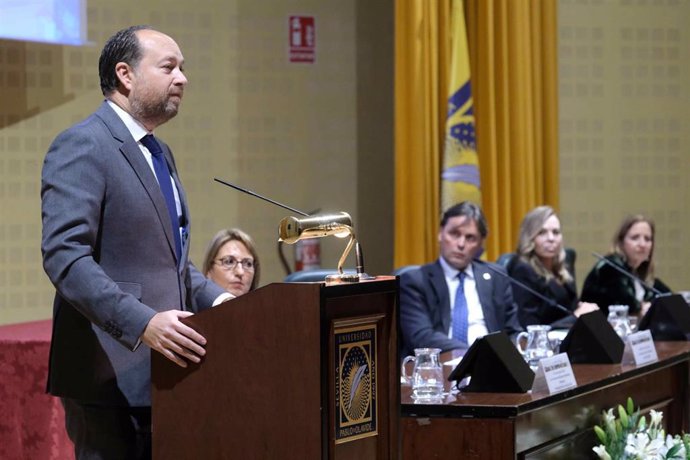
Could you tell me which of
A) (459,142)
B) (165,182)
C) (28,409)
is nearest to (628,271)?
(459,142)

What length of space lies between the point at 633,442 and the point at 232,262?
1.63 m

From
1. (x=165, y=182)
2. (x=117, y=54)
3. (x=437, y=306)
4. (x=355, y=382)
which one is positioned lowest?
(x=437, y=306)

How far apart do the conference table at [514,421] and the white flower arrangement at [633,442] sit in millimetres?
97

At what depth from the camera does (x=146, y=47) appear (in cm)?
241

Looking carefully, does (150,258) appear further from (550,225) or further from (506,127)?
(506,127)

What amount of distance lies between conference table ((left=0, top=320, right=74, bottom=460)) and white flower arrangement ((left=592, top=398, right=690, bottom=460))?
188 cm

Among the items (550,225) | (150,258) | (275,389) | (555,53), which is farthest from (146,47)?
(555,53)

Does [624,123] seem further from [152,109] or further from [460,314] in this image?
[152,109]

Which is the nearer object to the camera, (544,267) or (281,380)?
(281,380)

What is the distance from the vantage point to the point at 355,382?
2.23 metres

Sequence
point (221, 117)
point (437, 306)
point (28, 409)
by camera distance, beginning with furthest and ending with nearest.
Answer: point (221, 117) < point (437, 306) < point (28, 409)

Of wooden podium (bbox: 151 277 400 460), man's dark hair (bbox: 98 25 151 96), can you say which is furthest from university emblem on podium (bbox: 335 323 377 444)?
man's dark hair (bbox: 98 25 151 96)

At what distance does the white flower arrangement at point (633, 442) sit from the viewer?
340cm

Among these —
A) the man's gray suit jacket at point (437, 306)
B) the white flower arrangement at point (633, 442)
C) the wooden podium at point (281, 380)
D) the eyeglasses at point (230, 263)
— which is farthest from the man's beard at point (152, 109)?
the man's gray suit jacket at point (437, 306)
